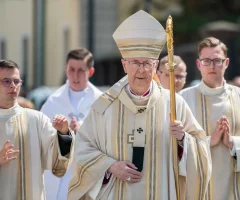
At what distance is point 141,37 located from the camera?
765 centimetres

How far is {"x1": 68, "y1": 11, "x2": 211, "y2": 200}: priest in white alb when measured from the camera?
7.56 m

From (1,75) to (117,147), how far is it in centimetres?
→ 113

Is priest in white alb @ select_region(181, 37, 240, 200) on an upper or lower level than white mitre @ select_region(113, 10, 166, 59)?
lower

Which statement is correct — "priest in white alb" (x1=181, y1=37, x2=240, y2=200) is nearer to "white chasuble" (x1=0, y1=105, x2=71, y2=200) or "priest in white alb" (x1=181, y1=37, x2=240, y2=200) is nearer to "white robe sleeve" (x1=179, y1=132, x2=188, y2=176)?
"white robe sleeve" (x1=179, y1=132, x2=188, y2=176)

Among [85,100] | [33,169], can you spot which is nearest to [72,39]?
[85,100]

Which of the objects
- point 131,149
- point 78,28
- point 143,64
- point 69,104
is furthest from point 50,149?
point 78,28

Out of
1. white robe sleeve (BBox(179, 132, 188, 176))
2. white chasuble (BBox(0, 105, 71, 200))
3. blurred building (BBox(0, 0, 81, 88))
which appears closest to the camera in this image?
white robe sleeve (BBox(179, 132, 188, 176))

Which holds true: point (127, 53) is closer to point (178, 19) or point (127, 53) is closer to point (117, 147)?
point (117, 147)

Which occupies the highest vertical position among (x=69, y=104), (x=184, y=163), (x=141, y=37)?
(x=141, y=37)

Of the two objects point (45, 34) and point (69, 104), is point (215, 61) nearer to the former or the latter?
point (69, 104)

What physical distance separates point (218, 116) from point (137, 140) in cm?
133

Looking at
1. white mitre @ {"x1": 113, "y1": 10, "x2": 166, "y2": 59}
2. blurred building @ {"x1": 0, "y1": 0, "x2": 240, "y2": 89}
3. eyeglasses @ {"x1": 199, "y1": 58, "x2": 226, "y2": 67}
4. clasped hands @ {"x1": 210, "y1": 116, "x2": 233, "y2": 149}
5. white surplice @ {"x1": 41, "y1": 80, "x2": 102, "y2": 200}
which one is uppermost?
blurred building @ {"x1": 0, "y1": 0, "x2": 240, "y2": 89}

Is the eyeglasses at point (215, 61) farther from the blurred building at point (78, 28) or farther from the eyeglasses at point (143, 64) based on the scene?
the blurred building at point (78, 28)

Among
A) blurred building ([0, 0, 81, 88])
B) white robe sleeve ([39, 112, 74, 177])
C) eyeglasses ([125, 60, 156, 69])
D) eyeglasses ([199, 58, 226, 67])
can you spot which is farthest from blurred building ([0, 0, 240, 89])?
eyeglasses ([125, 60, 156, 69])
